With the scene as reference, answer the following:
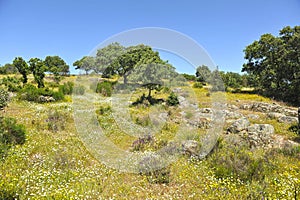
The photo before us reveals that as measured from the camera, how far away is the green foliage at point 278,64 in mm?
30516

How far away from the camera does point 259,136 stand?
10.5m

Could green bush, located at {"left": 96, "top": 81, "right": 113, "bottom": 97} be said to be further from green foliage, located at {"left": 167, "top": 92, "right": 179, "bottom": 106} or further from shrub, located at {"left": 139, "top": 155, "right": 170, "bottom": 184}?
shrub, located at {"left": 139, "top": 155, "right": 170, "bottom": 184}

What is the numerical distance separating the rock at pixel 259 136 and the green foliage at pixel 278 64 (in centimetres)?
Answer: 2241

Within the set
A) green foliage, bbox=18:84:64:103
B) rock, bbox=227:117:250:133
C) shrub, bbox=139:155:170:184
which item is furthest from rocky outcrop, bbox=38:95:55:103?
rock, bbox=227:117:250:133

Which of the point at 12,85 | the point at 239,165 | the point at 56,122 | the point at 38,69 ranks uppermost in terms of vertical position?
the point at 38,69

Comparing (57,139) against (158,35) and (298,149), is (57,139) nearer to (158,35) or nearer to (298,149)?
(158,35)

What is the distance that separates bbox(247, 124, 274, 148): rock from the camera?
32.2 feet

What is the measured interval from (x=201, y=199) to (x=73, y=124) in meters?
9.67

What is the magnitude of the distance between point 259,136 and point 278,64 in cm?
2830

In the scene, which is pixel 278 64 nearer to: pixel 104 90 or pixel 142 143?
pixel 104 90

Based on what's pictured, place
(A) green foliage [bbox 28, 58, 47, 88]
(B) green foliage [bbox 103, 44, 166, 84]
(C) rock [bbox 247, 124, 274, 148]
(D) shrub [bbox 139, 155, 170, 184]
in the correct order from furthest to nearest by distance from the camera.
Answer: (A) green foliage [bbox 28, 58, 47, 88], (B) green foliage [bbox 103, 44, 166, 84], (C) rock [bbox 247, 124, 274, 148], (D) shrub [bbox 139, 155, 170, 184]

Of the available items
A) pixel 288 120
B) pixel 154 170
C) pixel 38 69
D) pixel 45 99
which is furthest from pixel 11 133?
pixel 38 69

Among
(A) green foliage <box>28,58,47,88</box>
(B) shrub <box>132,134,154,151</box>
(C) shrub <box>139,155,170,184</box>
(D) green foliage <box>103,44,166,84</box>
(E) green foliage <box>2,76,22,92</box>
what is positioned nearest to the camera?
(C) shrub <box>139,155,170,184</box>

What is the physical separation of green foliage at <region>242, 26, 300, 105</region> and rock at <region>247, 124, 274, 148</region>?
2241 centimetres
